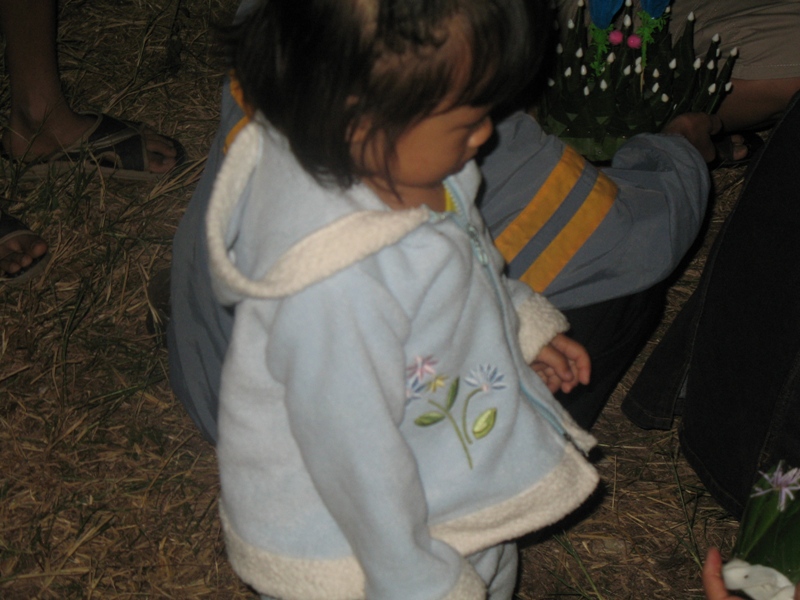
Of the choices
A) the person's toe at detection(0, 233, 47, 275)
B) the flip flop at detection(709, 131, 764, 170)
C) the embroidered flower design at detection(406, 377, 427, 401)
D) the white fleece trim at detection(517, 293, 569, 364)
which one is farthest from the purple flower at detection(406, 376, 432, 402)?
the flip flop at detection(709, 131, 764, 170)

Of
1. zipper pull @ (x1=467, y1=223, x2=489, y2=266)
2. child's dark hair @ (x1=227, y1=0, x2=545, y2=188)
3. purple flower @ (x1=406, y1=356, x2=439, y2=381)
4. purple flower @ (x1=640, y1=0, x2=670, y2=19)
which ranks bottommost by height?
purple flower @ (x1=406, y1=356, x2=439, y2=381)

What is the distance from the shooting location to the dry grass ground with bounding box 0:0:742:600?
1.99 meters

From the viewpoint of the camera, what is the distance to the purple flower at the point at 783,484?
134 centimetres

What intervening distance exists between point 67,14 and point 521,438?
9.33 feet

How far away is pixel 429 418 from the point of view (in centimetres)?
119

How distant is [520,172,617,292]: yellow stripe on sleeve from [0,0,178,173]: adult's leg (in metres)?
1.50

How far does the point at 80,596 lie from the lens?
1.92 meters

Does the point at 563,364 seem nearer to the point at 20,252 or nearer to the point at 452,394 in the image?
the point at 452,394

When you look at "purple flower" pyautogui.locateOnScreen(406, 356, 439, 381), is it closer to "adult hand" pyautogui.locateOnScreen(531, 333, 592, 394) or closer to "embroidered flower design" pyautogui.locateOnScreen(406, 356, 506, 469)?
"embroidered flower design" pyautogui.locateOnScreen(406, 356, 506, 469)

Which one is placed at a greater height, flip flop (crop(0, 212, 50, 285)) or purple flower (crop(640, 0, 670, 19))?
purple flower (crop(640, 0, 670, 19))

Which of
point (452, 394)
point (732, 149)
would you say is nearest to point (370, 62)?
point (452, 394)

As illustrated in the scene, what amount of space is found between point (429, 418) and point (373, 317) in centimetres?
23

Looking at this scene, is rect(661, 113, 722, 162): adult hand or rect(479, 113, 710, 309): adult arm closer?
rect(479, 113, 710, 309): adult arm

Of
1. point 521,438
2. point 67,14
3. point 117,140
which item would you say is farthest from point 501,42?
point 67,14
